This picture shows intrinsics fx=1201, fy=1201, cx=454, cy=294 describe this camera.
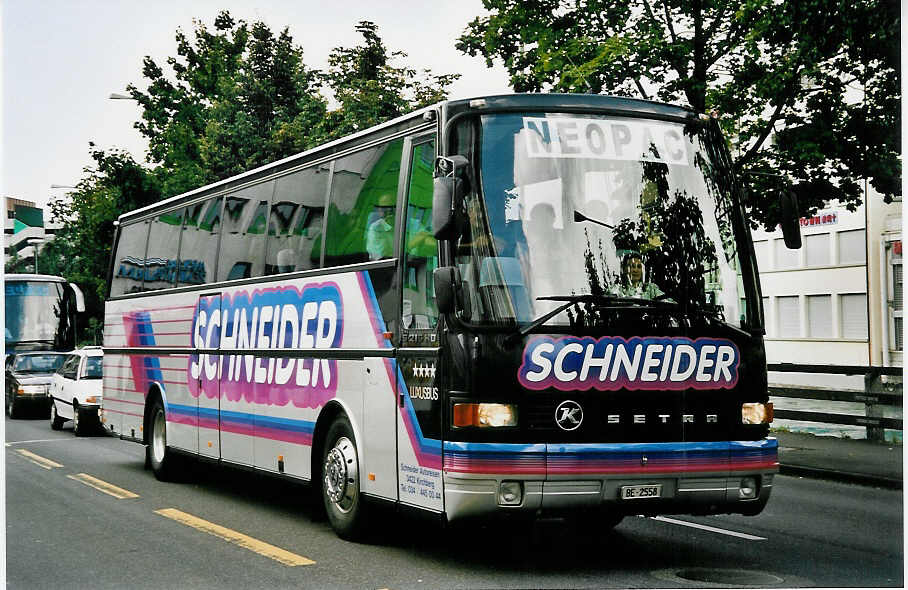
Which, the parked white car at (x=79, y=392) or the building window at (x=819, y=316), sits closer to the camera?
the parked white car at (x=79, y=392)

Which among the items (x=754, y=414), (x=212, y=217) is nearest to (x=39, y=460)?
(x=212, y=217)

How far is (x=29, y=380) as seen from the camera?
99.1 ft

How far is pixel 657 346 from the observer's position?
795 cm

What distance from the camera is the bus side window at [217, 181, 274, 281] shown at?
1197cm

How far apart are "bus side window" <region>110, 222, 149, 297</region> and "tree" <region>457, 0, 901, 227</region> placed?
7348 mm

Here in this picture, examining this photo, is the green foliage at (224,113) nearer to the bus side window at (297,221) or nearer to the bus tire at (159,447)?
the bus tire at (159,447)

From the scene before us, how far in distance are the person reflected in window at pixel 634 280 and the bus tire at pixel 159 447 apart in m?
7.99

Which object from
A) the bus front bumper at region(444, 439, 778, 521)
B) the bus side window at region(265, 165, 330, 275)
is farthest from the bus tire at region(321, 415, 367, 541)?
the bus front bumper at region(444, 439, 778, 521)

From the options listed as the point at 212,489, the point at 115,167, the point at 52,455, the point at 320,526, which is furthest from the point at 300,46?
the point at 320,526

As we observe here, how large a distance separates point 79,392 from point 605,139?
18101 mm

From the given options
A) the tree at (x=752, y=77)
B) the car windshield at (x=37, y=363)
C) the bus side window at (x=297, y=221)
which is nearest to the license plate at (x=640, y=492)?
the bus side window at (x=297, y=221)

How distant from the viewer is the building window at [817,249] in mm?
44375

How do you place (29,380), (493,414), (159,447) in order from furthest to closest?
(29,380) → (159,447) → (493,414)

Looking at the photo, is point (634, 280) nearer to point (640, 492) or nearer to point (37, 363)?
point (640, 492)
